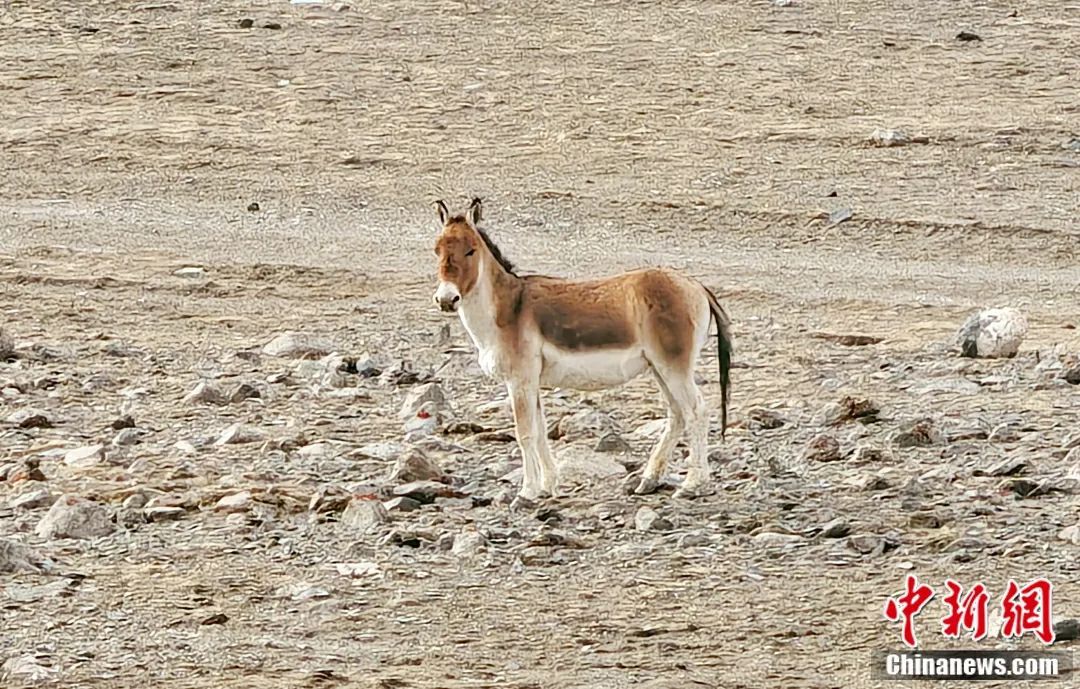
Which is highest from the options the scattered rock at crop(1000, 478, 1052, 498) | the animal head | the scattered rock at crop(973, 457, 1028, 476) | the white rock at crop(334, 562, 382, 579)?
the animal head

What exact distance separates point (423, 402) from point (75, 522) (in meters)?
2.35

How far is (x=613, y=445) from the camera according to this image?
1059 centimetres

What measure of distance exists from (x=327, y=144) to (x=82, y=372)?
6.22m

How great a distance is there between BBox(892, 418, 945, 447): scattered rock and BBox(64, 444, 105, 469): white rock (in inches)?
138

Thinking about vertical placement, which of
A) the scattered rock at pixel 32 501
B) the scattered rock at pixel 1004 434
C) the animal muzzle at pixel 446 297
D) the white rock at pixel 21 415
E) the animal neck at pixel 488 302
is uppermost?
the animal muzzle at pixel 446 297

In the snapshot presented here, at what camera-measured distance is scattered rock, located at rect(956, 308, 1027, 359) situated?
12.3 m

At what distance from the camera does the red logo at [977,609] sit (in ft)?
26.5

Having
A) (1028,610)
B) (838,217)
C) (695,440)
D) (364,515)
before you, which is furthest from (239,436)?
(838,217)

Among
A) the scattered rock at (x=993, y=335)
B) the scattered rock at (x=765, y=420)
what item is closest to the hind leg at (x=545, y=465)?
the scattered rock at (x=765, y=420)

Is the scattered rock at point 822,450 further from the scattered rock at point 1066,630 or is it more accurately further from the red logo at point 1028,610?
the scattered rock at point 1066,630

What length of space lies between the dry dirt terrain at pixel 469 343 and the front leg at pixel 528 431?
0.10m

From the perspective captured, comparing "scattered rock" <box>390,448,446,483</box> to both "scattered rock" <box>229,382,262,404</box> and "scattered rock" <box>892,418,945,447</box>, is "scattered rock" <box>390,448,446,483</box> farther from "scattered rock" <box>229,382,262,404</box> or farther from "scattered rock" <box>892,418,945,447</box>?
"scattered rock" <box>892,418,945,447</box>

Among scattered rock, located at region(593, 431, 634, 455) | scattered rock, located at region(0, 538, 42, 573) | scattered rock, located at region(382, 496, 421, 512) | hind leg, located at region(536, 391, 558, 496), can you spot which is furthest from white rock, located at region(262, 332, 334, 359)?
scattered rock, located at region(0, 538, 42, 573)

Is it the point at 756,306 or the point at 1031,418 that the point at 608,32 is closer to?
the point at 756,306
